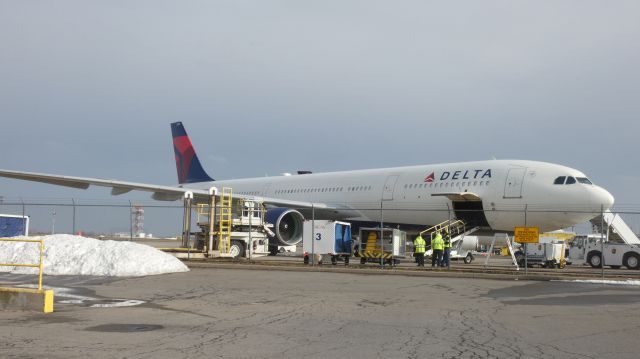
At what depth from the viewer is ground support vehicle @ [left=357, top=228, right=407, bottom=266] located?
22.0 metres

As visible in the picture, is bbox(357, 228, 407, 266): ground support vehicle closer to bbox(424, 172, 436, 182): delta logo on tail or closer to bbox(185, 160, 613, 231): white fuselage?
bbox(185, 160, 613, 231): white fuselage

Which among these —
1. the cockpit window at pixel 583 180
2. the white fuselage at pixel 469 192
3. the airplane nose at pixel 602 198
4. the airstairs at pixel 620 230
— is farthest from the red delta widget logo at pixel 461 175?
the airstairs at pixel 620 230

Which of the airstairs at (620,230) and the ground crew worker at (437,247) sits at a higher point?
the airstairs at (620,230)

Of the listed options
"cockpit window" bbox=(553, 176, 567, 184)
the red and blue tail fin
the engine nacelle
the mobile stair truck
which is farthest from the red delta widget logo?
the red and blue tail fin

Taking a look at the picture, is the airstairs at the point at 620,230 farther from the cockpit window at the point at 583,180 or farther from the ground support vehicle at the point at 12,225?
the ground support vehicle at the point at 12,225

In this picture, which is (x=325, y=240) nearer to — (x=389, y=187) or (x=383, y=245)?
(x=383, y=245)

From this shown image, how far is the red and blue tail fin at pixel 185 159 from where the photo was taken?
41938mm

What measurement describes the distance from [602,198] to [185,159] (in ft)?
91.1

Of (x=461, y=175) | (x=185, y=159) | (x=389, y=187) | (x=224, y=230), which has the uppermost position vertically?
(x=185, y=159)

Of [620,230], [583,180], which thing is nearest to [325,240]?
[583,180]

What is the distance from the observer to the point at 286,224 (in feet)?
86.3

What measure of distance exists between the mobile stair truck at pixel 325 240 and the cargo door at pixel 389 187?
183 inches

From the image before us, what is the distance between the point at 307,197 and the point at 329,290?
18.1 meters

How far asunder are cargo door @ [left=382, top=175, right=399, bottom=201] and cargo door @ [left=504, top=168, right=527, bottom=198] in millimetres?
5267
